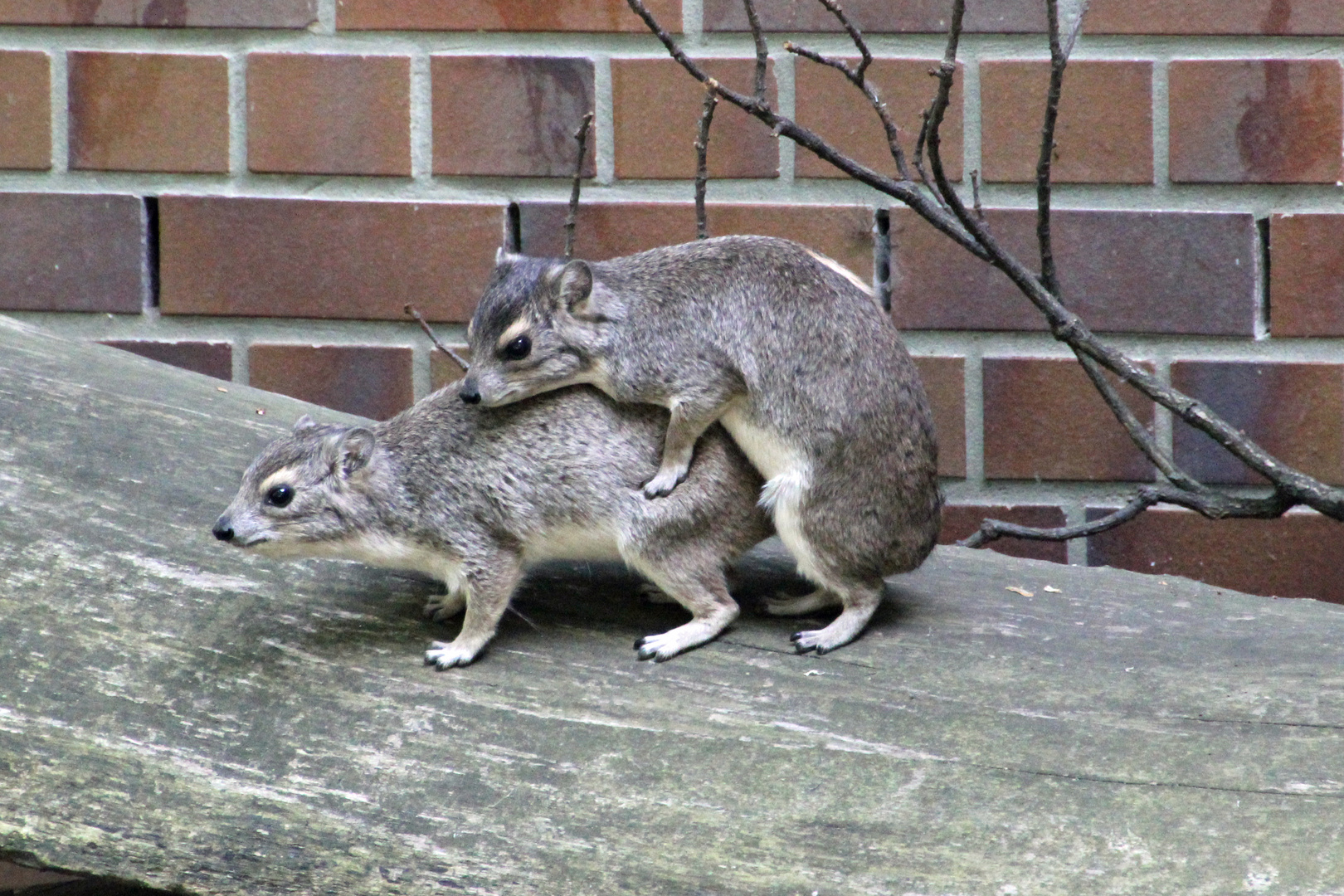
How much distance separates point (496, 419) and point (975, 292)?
108cm

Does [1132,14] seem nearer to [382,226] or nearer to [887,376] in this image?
[887,376]

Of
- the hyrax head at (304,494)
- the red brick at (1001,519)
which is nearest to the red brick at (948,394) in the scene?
the red brick at (1001,519)

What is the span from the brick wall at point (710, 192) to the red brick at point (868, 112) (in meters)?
0.01

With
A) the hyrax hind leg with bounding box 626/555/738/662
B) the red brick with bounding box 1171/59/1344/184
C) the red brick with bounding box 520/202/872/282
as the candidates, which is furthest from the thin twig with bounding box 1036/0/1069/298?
the hyrax hind leg with bounding box 626/555/738/662

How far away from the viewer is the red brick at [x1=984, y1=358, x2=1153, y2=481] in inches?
106

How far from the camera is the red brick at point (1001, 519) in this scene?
8.99 ft

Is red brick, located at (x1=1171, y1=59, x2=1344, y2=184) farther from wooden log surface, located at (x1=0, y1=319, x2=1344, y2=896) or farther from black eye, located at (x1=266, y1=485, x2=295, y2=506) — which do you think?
black eye, located at (x1=266, y1=485, x2=295, y2=506)

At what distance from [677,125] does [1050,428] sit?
95 cm

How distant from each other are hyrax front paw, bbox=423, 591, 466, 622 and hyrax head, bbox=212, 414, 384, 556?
0.60 feet

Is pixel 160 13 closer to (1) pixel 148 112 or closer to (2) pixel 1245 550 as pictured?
(1) pixel 148 112

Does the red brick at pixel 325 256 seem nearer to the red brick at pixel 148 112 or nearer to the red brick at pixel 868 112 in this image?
the red brick at pixel 148 112

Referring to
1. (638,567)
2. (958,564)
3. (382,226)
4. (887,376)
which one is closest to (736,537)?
(638,567)

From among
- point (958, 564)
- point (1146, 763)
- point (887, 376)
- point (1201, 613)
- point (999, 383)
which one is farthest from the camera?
point (999, 383)

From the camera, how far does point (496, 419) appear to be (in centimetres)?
214
